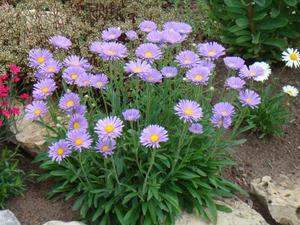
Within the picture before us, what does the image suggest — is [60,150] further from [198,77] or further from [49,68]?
[198,77]

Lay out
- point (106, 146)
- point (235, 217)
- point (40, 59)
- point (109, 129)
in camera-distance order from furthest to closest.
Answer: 1. point (235, 217)
2. point (40, 59)
3. point (106, 146)
4. point (109, 129)

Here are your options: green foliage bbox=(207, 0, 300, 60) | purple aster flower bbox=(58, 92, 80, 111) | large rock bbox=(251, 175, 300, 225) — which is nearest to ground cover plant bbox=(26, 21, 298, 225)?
purple aster flower bbox=(58, 92, 80, 111)

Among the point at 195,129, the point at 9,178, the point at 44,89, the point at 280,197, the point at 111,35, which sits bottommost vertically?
the point at 280,197

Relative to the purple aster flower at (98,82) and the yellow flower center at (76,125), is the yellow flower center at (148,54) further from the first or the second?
the yellow flower center at (76,125)

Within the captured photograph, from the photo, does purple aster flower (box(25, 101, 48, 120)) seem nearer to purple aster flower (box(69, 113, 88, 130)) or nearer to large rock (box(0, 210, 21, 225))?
purple aster flower (box(69, 113, 88, 130))

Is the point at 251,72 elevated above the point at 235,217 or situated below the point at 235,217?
above

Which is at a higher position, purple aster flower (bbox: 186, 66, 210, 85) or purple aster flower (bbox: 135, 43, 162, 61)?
purple aster flower (bbox: 135, 43, 162, 61)

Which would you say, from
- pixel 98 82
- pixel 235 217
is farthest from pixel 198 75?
pixel 235 217

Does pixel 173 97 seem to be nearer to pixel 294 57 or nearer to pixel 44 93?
pixel 44 93
